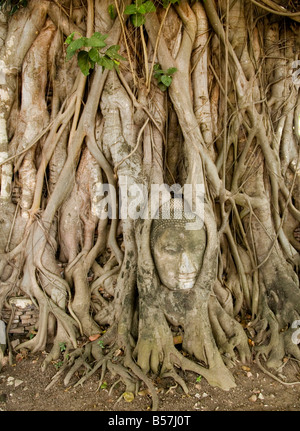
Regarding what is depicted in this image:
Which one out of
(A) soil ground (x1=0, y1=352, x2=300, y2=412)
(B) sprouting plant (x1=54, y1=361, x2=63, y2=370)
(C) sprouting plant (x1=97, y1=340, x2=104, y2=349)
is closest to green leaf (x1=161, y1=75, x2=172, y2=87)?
(C) sprouting plant (x1=97, y1=340, x2=104, y2=349)

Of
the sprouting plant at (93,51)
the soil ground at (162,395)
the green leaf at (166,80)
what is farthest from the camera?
the green leaf at (166,80)

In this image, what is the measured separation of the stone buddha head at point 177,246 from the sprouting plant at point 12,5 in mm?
2389

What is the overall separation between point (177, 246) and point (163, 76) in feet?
5.05

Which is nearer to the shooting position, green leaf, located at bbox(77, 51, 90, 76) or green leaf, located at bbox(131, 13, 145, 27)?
green leaf, located at bbox(77, 51, 90, 76)

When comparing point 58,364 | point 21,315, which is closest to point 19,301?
point 21,315

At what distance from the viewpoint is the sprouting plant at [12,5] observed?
9.15 feet

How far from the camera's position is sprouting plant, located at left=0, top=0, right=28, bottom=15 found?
9.15 ft

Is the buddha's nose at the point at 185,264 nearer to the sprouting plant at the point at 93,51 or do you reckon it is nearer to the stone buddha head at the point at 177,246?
the stone buddha head at the point at 177,246

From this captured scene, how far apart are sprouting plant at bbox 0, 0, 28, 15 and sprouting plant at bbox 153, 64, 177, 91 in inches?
55.8

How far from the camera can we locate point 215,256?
2.37 metres

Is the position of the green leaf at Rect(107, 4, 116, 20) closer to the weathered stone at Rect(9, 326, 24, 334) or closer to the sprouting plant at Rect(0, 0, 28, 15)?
the sprouting plant at Rect(0, 0, 28, 15)

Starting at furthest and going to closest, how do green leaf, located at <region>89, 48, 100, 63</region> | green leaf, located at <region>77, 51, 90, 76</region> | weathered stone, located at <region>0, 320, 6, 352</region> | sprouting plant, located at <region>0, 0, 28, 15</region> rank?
sprouting plant, located at <region>0, 0, 28, 15</region>
weathered stone, located at <region>0, 320, 6, 352</region>
green leaf, located at <region>77, 51, 90, 76</region>
green leaf, located at <region>89, 48, 100, 63</region>

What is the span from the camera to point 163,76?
2637 mm

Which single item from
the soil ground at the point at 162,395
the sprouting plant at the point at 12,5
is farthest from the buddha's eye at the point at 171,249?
the sprouting plant at the point at 12,5
